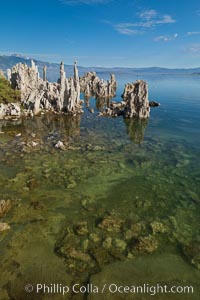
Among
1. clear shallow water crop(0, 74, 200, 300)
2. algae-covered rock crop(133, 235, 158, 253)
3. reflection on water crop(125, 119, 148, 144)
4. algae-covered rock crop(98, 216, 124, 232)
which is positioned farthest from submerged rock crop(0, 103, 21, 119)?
algae-covered rock crop(133, 235, 158, 253)

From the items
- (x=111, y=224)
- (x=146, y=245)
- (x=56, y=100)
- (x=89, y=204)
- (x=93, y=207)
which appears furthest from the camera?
(x=56, y=100)

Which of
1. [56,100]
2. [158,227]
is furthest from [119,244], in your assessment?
[56,100]

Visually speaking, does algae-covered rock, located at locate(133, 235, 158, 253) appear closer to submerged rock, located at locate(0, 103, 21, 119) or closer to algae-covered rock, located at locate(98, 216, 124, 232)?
algae-covered rock, located at locate(98, 216, 124, 232)

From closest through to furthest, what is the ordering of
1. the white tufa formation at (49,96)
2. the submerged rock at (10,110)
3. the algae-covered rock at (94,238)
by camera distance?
the algae-covered rock at (94,238), the submerged rock at (10,110), the white tufa formation at (49,96)

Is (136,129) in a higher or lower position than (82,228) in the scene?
higher

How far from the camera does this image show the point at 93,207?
84.6ft

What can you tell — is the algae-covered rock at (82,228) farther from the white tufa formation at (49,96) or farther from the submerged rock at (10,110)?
the white tufa formation at (49,96)

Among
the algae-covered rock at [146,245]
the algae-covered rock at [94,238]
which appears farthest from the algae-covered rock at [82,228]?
the algae-covered rock at [146,245]

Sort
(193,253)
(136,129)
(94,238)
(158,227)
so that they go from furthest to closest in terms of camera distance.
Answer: (136,129)
(158,227)
(94,238)
(193,253)

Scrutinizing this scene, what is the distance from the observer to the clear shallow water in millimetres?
18375

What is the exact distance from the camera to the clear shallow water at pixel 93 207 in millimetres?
18375

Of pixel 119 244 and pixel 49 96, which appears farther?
pixel 49 96

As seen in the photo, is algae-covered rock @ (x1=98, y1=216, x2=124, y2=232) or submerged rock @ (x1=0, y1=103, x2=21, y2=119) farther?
submerged rock @ (x1=0, y1=103, x2=21, y2=119)

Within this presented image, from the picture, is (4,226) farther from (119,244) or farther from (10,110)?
(10,110)
